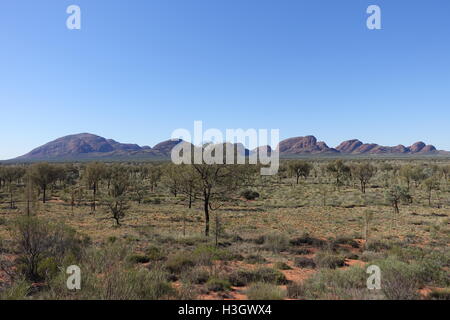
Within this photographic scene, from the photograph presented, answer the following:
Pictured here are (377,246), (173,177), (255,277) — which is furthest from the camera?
(173,177)

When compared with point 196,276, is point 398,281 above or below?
above

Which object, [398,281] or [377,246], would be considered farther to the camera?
[377,246]

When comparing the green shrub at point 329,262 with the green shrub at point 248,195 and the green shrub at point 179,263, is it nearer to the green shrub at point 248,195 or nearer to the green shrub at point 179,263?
the green shrub at point 179,263

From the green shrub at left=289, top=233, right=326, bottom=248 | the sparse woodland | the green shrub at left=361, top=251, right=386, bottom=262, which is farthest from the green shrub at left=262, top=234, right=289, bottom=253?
the green shrub at left=361, top=251, right=386, bottom=262

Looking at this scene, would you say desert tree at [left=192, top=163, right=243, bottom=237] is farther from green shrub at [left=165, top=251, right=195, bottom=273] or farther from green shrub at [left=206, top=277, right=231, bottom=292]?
green shrub at [left=206, top=277, right=231, bottom=292]

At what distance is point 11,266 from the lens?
9.27m

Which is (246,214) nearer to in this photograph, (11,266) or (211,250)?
(211,250)

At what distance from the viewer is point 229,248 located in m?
14.5

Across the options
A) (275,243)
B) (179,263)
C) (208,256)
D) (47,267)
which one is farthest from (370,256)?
(47,267)

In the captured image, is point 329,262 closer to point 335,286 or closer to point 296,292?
point 335,286

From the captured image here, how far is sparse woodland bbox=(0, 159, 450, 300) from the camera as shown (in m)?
7.18

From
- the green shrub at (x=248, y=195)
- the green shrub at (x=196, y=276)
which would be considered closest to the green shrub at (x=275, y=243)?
the green shrub at (x=196, y=276)

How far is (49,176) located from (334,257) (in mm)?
46257
